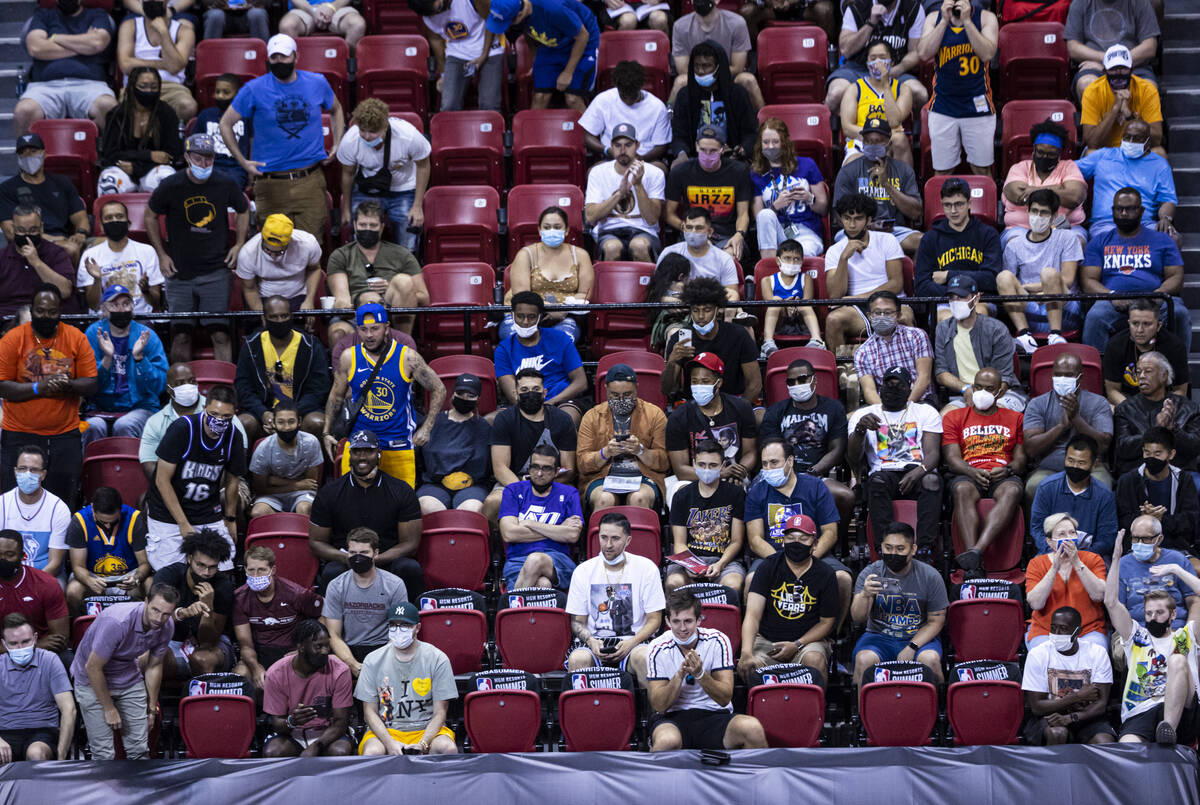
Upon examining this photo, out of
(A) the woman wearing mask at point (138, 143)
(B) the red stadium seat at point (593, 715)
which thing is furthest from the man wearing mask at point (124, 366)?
(B) the red stadium seat at point (593, 715)

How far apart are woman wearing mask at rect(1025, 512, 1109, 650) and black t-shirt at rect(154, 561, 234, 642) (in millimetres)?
4916

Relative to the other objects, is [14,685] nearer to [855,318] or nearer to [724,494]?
[724,494]

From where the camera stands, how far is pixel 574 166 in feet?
48.1

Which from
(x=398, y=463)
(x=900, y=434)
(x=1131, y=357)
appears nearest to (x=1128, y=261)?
(x=1131, y=357)

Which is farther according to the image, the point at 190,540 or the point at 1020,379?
the point at 1020,379

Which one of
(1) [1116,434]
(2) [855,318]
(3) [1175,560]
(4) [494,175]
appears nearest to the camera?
(3) [1175,560]

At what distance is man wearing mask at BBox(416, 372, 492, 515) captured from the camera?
1205 cm

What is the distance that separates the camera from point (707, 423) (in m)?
12.0

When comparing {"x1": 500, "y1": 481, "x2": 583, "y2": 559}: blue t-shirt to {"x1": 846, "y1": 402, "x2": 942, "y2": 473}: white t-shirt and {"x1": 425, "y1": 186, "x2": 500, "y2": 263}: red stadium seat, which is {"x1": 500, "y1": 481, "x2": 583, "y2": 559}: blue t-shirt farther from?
{"x1": 425, "y1": 186, "x2": 500, "y2": 263}: red stadium seat

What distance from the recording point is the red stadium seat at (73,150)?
572 inches

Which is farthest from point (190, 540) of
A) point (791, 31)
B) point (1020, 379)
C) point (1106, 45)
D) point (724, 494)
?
point (1106, 45)

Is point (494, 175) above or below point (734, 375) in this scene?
above

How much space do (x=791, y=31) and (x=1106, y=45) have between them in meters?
2.59

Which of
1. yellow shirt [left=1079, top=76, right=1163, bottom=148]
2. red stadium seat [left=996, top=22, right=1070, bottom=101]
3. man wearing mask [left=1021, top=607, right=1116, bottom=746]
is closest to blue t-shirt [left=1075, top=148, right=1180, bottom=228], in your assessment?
yellow shirt [left=1079, top=76, right=1163, bottom=148]
